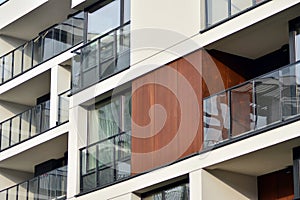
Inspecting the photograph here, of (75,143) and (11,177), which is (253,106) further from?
(11,177)

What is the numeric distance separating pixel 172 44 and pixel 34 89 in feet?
35.2

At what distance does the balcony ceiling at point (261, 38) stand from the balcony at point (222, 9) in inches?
19.7

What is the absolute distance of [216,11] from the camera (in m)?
24.8

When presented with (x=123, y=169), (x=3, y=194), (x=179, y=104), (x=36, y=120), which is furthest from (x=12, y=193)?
(x=179, y=104)

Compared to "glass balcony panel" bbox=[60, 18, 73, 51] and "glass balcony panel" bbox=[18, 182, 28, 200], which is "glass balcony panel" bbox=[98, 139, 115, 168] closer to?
"glass balcony panel" bbox=[60, 18, 73, 51]

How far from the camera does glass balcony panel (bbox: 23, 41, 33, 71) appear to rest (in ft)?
116

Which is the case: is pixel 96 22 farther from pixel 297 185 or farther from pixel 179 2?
pixel 297 185

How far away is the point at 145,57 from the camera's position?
2641 cm

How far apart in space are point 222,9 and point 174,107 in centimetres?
265

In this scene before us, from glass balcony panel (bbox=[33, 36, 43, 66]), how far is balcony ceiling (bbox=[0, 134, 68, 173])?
3270 mm

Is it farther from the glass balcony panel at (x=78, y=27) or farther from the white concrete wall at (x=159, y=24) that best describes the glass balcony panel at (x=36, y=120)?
the white concrete wall at (x=159, y=24)

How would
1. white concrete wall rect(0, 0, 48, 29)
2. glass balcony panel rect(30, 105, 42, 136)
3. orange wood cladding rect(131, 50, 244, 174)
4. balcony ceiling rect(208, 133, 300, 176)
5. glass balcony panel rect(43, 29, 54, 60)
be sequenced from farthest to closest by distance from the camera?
white concrete wall rect(0, 0, 48, 29)
glass balcony panel rect(43, 29, 54, 60)
glass balcony panel rect(30, 105, 42, 136)
orange wood cladding rect(131, 50, 244, 174)
balcony ceiling rect(208, 133, 300, 176)

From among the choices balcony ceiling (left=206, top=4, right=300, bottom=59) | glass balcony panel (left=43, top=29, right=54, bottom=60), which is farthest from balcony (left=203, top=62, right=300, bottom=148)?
glass balcony panel (left=43, top=29, right=54, bottom=60)

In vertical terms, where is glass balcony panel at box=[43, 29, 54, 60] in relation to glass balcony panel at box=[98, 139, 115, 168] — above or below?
above
